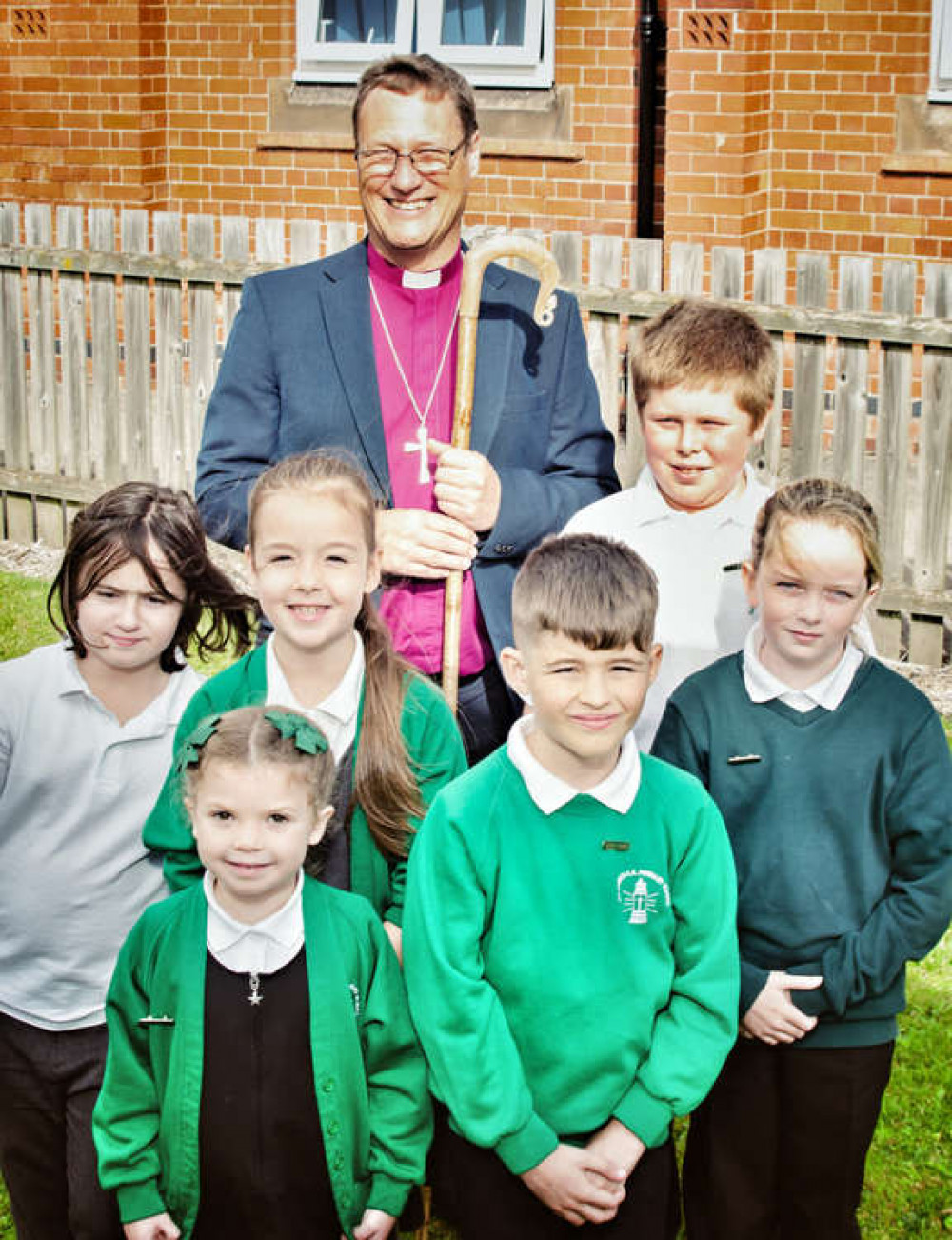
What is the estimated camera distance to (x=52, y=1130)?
3020 millimetres

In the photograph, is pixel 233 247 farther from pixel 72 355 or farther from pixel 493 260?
pixel 493 260

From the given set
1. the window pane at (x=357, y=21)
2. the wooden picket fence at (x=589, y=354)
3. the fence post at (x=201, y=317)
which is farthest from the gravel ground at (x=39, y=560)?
the window pane at (x=357, y=21)

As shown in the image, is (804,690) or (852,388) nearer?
(804,690)

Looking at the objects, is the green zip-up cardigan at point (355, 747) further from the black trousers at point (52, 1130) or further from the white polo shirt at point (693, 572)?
the white polo shirt at point (693, 572)

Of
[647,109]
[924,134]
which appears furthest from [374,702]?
[647,109]

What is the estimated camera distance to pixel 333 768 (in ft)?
8.96

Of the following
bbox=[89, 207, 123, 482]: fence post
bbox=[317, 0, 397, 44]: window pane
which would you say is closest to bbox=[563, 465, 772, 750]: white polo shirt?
bbox=[89, 207, 123, 482]: fence post

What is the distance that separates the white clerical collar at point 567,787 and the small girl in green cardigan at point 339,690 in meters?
0.32

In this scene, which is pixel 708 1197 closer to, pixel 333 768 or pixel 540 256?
pixel 333 768

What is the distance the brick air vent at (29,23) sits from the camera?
10.3 m

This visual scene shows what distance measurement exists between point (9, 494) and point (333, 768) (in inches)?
282

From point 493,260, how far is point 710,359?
0.52 meters

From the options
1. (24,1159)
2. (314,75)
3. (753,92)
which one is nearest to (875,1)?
(753,92)

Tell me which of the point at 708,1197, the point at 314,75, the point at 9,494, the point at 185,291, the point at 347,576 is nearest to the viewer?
the point at 347,576
